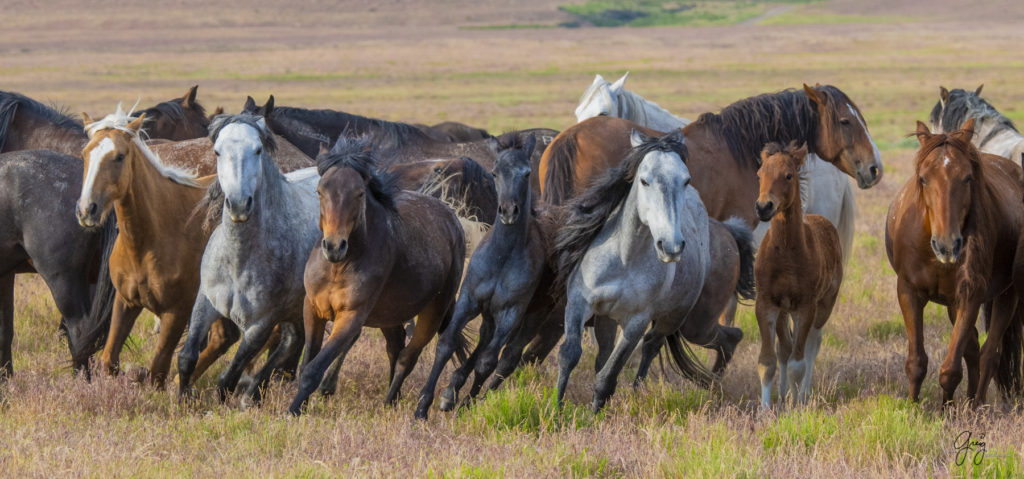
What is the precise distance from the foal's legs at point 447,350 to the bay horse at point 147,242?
1.37 metres

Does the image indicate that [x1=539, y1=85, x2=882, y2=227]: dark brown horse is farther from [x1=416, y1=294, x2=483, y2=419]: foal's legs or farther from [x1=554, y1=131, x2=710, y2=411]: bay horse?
[x1=416, y1=294, x2=483, y2=419]: foal's legs

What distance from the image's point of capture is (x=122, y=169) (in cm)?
631

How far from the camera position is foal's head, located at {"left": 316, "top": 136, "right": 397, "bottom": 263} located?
5.63 m

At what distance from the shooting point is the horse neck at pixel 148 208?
643cm

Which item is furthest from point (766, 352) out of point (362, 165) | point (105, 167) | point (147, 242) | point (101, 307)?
point (101, 307)

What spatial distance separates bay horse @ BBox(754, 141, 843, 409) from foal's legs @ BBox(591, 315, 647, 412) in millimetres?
958

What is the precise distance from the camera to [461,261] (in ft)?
22.9

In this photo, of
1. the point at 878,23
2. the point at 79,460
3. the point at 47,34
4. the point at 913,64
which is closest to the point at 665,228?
the point at 79,460

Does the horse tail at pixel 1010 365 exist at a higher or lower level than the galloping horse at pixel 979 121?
lower

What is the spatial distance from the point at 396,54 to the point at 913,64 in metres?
33.4

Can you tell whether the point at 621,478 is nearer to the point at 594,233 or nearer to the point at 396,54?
the point at 594,233

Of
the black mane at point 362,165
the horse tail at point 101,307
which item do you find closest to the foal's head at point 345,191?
the black mane at point 362,165

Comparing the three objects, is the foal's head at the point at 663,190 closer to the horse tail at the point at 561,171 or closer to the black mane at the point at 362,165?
the black mane at the point at 362,165

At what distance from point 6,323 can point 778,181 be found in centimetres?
487
